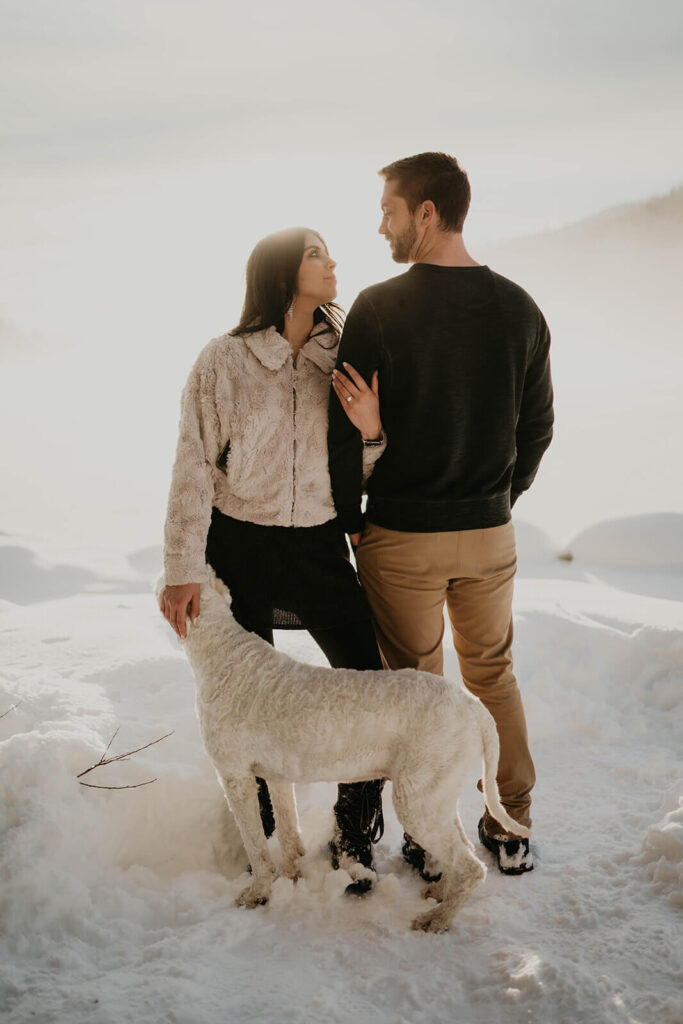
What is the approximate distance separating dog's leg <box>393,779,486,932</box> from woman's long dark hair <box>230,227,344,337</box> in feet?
4.89

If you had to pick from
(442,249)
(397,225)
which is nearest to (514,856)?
(442,249)

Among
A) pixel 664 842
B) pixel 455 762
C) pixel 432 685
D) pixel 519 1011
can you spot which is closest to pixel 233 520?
pixel 432 685

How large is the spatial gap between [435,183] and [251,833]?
214cm

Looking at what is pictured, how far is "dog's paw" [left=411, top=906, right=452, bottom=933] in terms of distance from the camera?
2.21 meters

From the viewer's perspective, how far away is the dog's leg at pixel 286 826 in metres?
2.45

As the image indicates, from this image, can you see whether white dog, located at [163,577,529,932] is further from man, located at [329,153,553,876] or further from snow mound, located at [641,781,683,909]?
snow mound, located at [641,781,683,909]

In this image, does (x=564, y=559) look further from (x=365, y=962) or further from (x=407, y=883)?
(x=365, y=962)

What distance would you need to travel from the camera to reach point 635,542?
5980 mm

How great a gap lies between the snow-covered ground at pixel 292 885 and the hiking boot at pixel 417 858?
0.08 meters

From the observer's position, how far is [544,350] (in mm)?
2461

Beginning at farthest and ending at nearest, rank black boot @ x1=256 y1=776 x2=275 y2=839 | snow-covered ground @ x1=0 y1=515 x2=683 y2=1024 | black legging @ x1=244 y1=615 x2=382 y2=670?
black boot @ x1=256 y1=776 x2=275 y2=839 < black legging @ x1=244 y1=615 x2=382 y2=670 < snow-covered ground @ x1=0 y1=515 x2=683 y2=1024

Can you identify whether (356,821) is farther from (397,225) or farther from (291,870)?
(397,225)

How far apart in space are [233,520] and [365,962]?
1385 millimetres

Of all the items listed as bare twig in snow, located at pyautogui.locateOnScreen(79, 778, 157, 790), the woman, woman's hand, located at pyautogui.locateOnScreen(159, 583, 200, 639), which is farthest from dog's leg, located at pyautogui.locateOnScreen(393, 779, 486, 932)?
bare twig in snow, located at pyautogui.locateOnScreen(79, 778, 157, 790)
